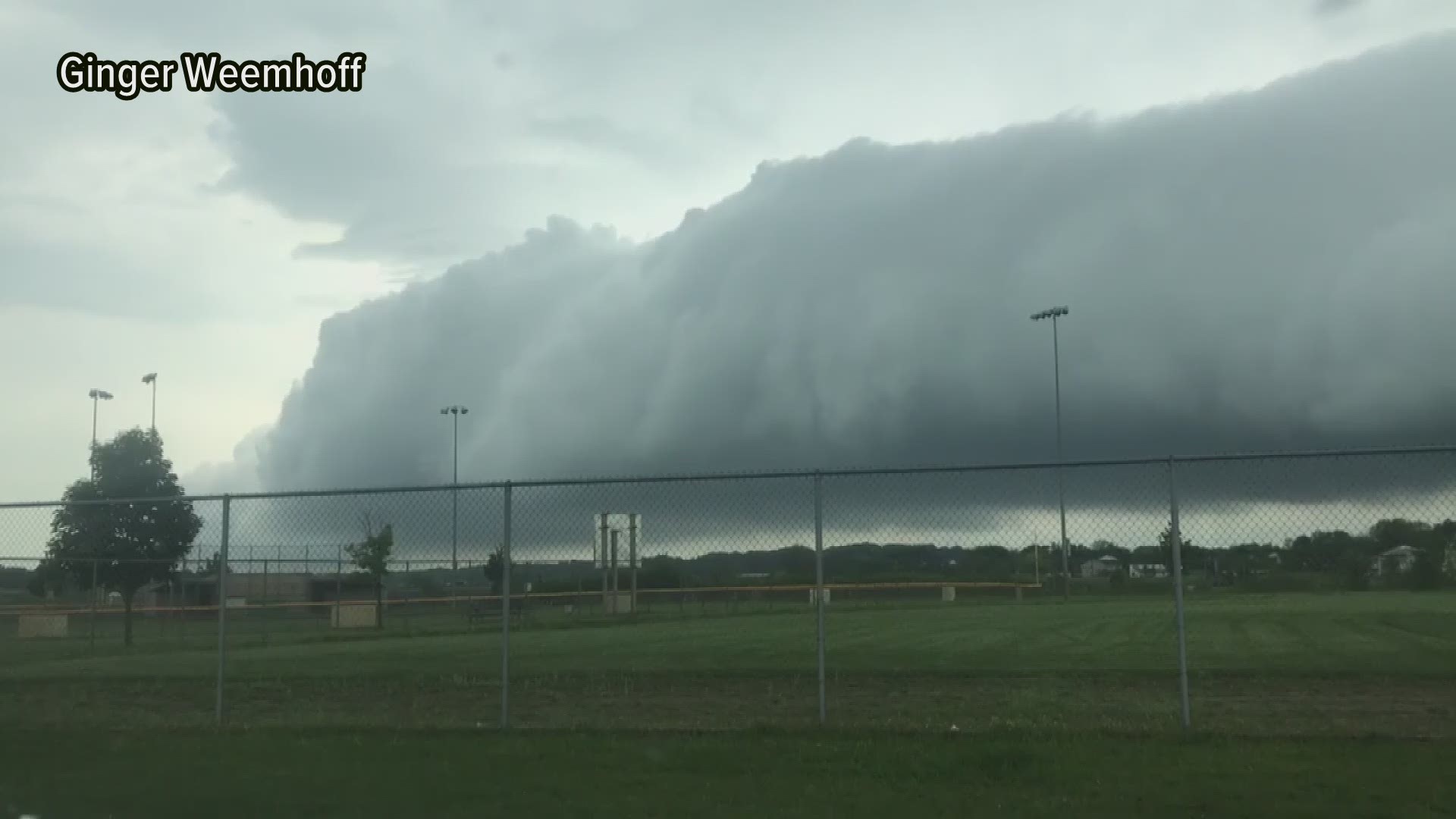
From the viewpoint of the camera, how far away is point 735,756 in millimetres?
9844

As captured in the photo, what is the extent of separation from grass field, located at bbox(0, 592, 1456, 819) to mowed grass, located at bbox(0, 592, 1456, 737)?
3.6 inches

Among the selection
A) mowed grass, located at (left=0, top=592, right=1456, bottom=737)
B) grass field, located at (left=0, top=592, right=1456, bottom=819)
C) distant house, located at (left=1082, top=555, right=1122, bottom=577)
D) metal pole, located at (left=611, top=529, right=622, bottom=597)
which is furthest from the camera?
metal pole, located at (left=611, top=529, right=622, bottom=597)

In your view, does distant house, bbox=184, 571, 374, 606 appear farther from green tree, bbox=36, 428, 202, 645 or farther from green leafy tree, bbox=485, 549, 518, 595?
green leafy tree, bbox=485, 549, 518, 595

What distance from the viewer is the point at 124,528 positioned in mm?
32406

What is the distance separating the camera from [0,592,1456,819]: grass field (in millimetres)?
8398

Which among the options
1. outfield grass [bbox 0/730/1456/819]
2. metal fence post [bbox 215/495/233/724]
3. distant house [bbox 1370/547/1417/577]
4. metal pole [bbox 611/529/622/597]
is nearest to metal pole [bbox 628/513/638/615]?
metal pole [bbox 611/529/622/597]

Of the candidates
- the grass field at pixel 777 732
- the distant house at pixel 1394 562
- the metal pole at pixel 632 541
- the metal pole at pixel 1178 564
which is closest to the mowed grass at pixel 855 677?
the grass field at pixel 777 732

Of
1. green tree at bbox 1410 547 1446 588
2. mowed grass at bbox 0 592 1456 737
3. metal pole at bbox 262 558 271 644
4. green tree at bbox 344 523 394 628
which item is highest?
green tree at bbox 344 523 394 628

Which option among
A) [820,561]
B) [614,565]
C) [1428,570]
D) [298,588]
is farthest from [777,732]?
[298,588]

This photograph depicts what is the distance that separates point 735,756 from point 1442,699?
824cm

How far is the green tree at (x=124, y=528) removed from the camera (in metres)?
27.8

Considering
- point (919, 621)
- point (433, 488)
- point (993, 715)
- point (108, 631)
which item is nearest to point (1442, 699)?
point (993, 715)

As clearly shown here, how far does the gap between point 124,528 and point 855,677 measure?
75.9ft

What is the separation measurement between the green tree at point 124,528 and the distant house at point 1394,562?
21018mm
